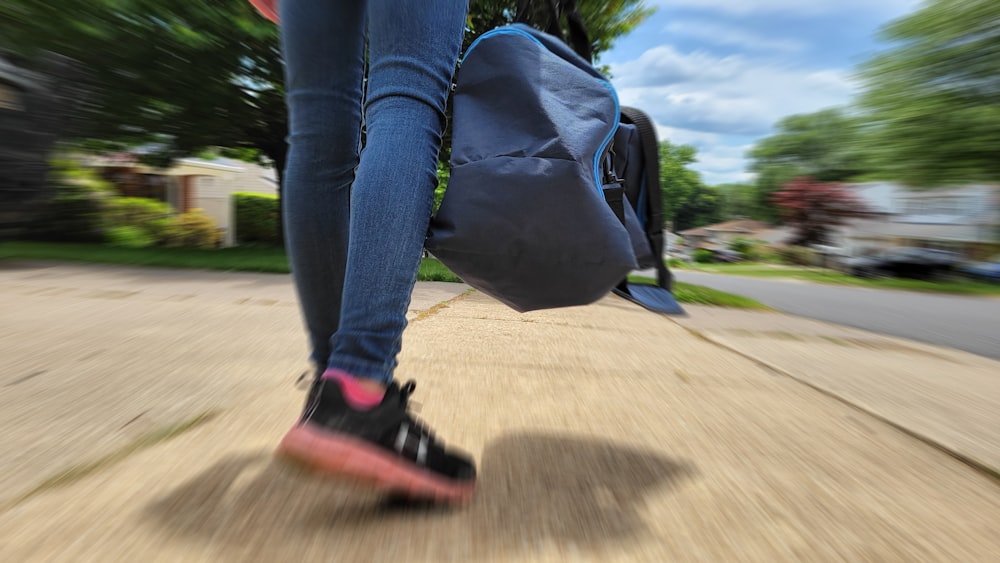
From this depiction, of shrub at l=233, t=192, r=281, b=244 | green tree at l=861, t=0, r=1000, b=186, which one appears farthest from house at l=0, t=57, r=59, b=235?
green tree at l=861, t=0, r=1000, b=186

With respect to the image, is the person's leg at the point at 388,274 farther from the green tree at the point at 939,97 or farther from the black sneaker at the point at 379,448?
the green tree at the point at 939,97

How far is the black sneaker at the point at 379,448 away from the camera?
853 millimetres

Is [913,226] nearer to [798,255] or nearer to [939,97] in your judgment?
[798,255]

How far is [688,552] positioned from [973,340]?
6926mm

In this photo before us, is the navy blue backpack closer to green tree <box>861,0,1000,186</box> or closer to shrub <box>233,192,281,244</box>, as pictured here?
shrub <box>233,192,281,244</box>

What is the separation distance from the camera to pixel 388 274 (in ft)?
3.12

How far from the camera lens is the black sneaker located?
2.80ft

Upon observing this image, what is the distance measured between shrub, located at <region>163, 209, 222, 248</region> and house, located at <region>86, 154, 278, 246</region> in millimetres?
2778

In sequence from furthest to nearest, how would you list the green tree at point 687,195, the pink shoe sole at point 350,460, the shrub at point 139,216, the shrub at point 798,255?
the green tree at point 687,195, the shrub at point 798,255, the shrub at point 139,216, the pink shoe sole at point 350,460

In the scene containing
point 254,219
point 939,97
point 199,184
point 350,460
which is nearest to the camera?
point 350,460

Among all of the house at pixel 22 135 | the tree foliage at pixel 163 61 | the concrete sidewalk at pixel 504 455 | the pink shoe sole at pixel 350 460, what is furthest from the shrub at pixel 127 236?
the pink shoe sole at pixel 350 460

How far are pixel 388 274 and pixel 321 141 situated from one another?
36cm

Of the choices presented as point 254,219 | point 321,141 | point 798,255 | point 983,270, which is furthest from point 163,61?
point 798,255

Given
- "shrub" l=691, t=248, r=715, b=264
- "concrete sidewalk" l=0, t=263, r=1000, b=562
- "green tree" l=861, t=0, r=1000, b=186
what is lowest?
"shrub" l=691, t=248, r=715, b=264
